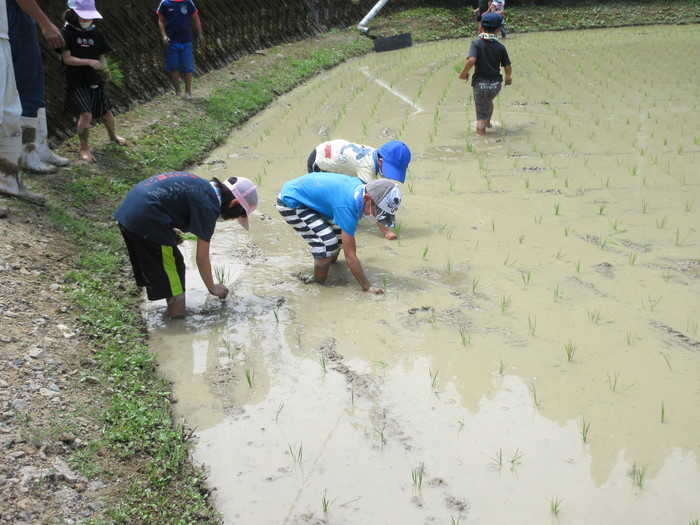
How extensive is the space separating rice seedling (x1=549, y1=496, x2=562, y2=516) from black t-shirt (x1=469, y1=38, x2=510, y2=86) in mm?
5920

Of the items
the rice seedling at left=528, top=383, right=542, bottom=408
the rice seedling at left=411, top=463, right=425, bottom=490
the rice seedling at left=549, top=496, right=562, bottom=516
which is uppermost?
the rice seedling at left=528, top=383, right=542, bottom=408

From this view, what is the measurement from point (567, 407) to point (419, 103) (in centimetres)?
707

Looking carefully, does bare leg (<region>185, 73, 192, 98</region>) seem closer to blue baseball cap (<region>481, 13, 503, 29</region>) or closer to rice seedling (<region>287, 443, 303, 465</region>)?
blue baseball cap (<region>481, 13, 503, 29</region>)

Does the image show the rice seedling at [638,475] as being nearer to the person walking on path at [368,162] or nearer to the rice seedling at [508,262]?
the rice seedling at [508,262]

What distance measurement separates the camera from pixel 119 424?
122 inches

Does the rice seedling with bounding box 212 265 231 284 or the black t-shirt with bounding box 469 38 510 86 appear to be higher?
the black t-shirt with bounding box 469 38 510 86

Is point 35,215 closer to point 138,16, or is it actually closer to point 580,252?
point 580,252

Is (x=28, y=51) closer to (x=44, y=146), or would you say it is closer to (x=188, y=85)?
(x=44, y=146)

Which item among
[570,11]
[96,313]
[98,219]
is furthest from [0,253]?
[570,11]

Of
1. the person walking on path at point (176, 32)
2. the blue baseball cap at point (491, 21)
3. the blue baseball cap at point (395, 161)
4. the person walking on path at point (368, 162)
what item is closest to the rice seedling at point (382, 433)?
the person walking on path at point (368, 162)

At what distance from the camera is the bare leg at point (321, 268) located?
14.9 feet

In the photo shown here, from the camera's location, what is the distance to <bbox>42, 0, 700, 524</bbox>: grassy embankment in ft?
9.16

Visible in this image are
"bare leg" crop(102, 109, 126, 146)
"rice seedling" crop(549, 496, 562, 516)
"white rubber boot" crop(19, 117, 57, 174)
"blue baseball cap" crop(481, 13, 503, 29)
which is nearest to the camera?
"rice seedling" crop(549, 496, 562, 516)

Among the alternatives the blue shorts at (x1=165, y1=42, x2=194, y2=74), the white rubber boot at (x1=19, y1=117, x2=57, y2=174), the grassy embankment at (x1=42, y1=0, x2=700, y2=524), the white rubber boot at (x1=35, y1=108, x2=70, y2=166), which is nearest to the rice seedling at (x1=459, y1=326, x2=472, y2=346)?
the grassy embankment at (x1=42, y1=0, x2=700, y2=524)
